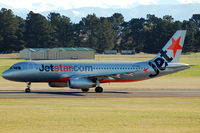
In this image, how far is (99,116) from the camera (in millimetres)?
27391

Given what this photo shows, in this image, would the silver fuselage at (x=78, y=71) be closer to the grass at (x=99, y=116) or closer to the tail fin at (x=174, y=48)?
the tail fin at (x=174, y=48)

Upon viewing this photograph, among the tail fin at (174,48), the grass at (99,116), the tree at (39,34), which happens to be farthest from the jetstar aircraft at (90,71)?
the tree at (39,34)

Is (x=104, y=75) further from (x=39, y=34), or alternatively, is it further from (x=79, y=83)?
(x=39, y=34)

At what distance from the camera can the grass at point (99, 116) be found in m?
23.0

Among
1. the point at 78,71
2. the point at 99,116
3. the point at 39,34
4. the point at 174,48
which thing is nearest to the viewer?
the point at 99,116

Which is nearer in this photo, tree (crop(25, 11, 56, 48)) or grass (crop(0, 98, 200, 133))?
grass (crop(0, 98, 200, 133))

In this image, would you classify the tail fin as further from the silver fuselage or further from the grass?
the grass

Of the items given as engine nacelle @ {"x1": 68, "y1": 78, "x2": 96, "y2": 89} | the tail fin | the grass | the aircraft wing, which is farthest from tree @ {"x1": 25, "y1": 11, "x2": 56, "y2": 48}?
the grass

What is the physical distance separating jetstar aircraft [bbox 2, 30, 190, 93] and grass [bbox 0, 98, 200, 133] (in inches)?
340

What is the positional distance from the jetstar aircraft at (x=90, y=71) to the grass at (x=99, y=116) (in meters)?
8.64

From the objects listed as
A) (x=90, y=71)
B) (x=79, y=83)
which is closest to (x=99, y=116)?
(x=79, y=83)

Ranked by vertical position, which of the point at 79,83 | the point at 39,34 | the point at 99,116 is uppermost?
the point at 99,116

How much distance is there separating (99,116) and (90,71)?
20198mm

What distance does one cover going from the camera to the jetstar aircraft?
4534cm
